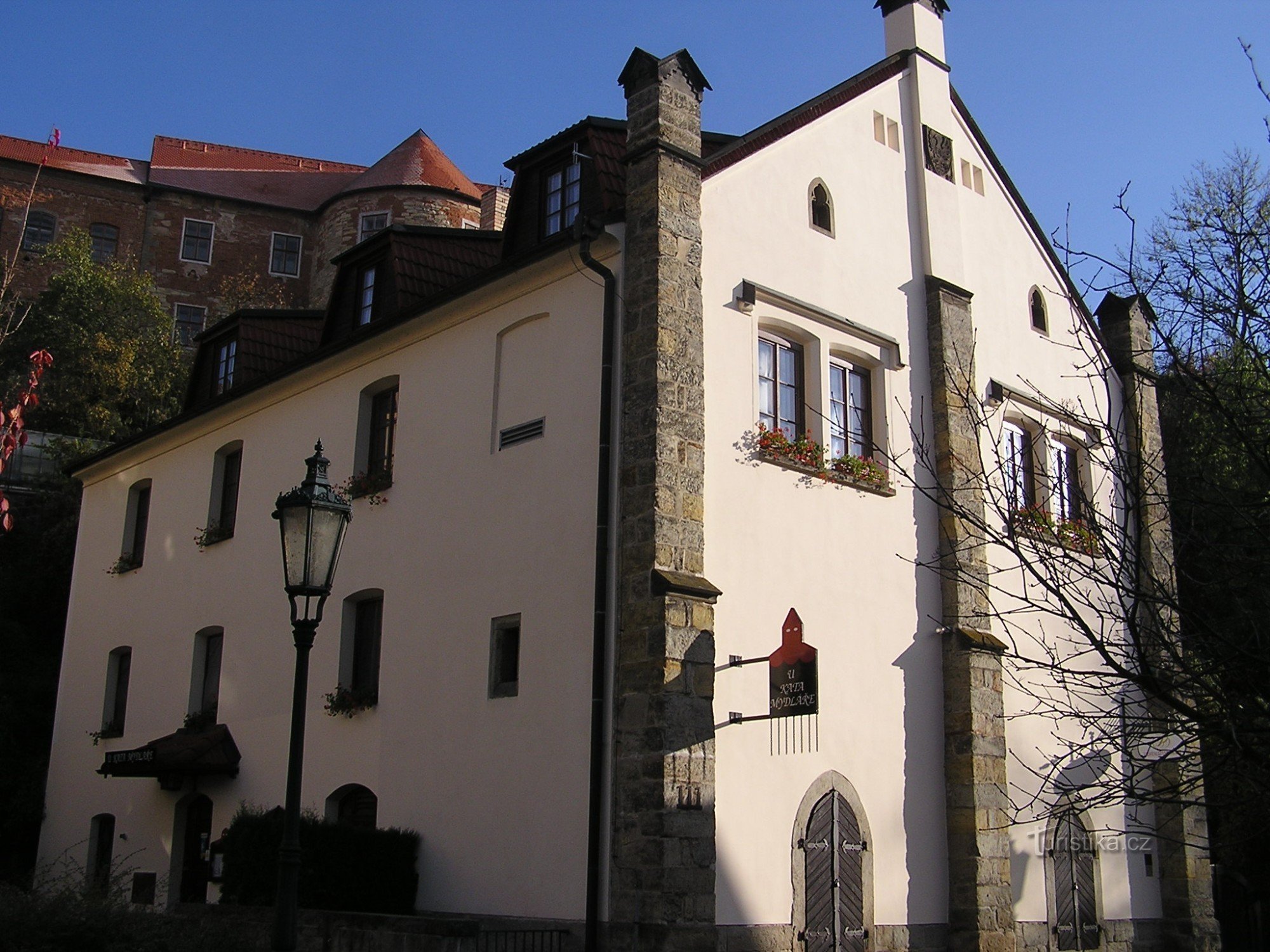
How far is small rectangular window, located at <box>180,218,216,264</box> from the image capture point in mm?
52719

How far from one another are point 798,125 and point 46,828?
1771 centimetres

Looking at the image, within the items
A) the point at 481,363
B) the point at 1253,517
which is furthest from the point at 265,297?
the point at 1253,517

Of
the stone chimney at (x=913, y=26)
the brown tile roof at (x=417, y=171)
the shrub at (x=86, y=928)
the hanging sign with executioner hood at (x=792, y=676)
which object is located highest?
the brown tile roof at (x=417, y=171)

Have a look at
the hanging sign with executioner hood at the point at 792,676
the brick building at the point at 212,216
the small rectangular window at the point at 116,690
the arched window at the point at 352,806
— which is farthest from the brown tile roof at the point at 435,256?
the brick building at the point at 212,216

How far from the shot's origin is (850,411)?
17.0m

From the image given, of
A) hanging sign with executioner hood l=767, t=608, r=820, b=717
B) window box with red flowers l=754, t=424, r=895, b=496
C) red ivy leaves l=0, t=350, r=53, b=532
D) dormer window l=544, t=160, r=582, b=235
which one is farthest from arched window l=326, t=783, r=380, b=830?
red ivy leaves l=0, t=350, r=53, b=532

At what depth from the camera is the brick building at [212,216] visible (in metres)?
50.0

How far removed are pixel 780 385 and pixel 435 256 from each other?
258 inches

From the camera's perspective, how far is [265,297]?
164 feet

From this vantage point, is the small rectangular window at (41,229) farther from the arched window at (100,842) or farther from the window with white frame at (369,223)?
the arched window at (100,842)

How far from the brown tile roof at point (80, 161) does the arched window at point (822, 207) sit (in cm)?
4277

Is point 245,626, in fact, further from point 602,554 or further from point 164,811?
point 602,554

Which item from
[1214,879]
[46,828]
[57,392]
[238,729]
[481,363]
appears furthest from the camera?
[57,392]

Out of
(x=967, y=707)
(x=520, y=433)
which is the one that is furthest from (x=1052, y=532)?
(x=520, y=433)
